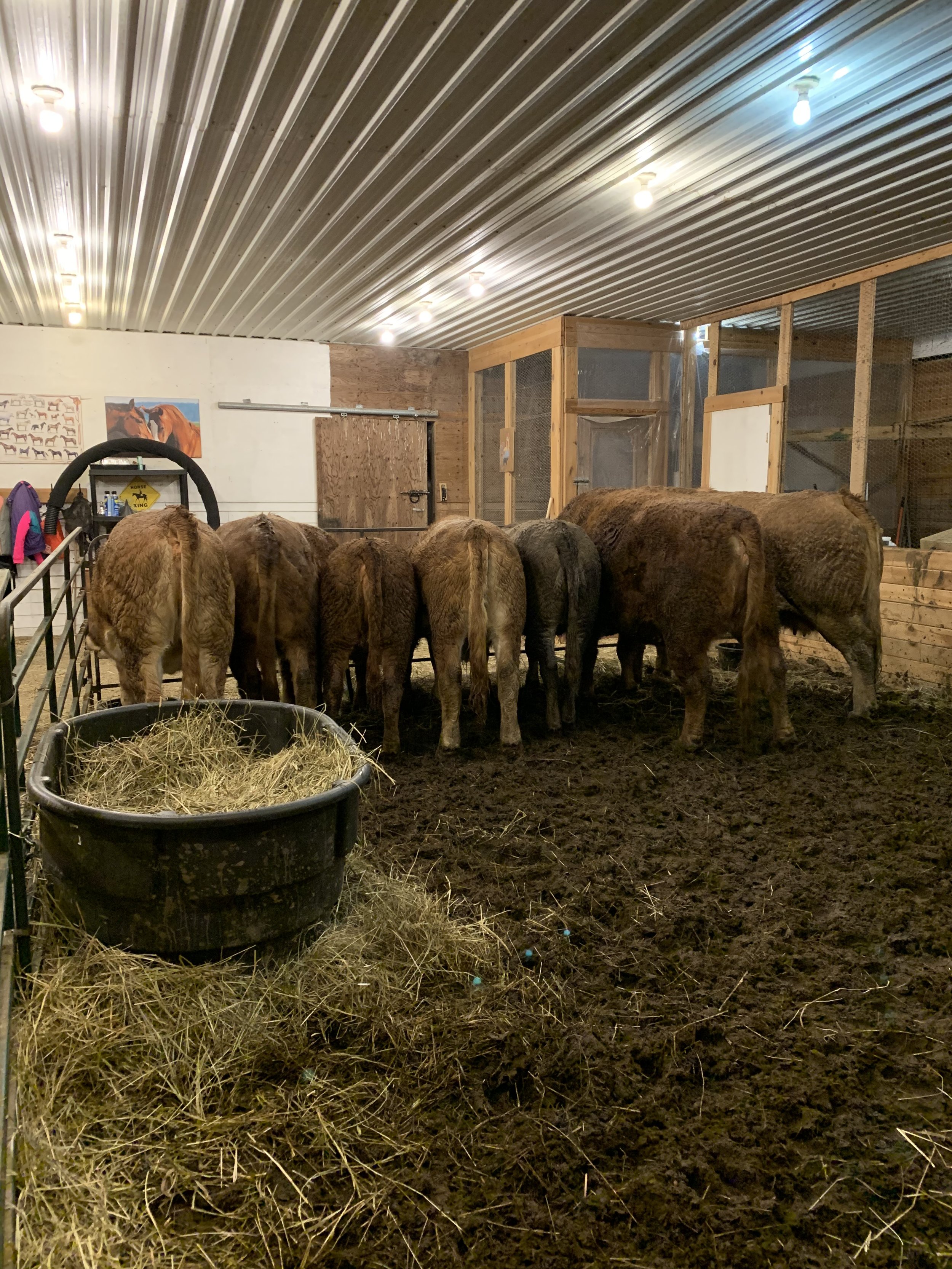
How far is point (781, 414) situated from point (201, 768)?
288 inches

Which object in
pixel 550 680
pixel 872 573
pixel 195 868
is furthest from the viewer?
pixel 872 573

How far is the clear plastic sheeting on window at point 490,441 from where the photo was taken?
12.0m

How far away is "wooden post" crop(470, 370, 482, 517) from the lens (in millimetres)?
12430

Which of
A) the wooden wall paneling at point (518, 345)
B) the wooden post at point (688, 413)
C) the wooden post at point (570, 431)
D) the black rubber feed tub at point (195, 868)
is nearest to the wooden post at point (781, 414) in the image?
the wooden post at point (688, 413)

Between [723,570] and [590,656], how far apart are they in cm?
140

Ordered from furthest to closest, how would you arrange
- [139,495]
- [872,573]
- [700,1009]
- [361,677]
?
[139,495], [361,677], [872,573], [700,1009]

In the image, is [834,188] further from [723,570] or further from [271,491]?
[271,491]

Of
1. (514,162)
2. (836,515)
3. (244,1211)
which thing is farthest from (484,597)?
(244,1211)

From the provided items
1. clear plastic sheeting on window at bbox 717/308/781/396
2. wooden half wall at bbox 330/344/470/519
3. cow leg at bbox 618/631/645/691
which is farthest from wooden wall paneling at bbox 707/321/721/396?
cow leg at bbox 618/631/645/691

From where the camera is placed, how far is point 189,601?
401 centimetres

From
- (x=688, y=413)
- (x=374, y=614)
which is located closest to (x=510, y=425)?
(x=688, y=413)

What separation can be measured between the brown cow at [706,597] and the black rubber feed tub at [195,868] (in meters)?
2.86

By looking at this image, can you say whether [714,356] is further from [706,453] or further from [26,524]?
[26,524]

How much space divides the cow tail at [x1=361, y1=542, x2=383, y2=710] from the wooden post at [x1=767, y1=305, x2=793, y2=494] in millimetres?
5256
